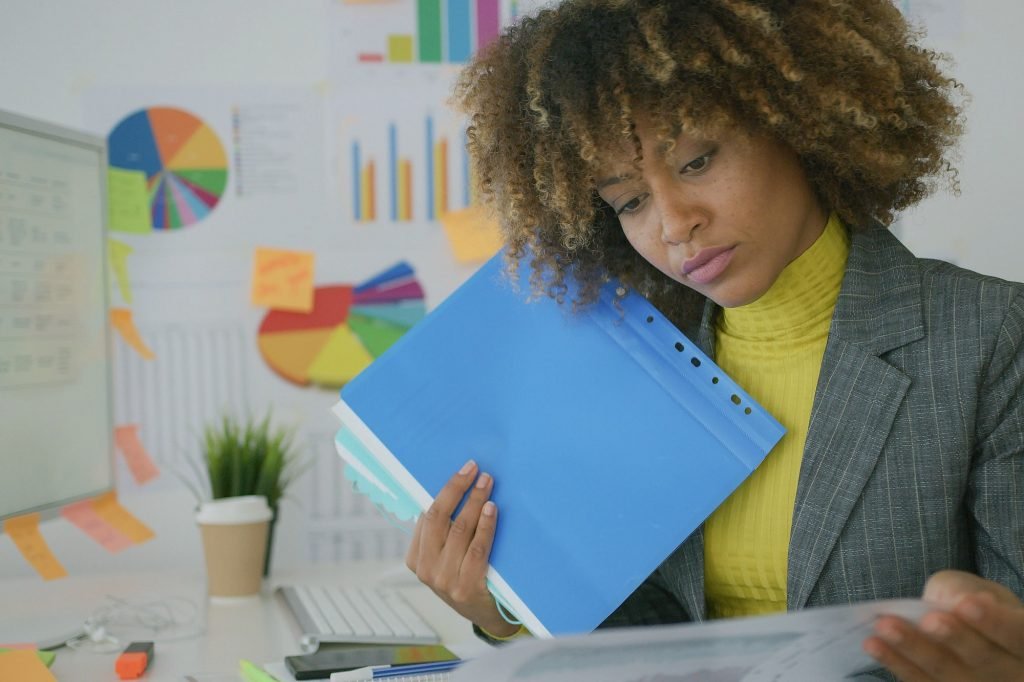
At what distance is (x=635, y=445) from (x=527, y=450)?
0.10 m

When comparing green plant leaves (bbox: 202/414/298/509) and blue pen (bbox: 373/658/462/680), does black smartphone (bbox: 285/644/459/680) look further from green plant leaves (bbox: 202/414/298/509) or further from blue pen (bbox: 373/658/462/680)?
green plant leaves (bbox: 202/414/298/509)

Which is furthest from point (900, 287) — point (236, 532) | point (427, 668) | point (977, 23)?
point (977, 23)

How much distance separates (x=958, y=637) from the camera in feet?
2.00

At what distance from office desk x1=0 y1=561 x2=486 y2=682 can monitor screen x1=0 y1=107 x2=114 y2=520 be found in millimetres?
164

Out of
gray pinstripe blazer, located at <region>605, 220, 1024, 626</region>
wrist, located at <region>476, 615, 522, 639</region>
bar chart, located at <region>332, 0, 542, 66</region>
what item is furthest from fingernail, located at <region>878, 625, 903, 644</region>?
bar chart, located at <region>332, 0, 542, 66</region>

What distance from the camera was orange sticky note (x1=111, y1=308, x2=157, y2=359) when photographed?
175 cm

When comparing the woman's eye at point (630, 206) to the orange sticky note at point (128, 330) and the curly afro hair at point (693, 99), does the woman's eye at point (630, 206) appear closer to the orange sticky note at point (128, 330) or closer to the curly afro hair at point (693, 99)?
the curly afro hair at point (693, 99)

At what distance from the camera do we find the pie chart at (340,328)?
180 cm

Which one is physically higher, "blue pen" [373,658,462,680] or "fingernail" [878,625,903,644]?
"fingernail" [878,625,903,644]

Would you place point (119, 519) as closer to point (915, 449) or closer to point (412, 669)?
point (412, 669)

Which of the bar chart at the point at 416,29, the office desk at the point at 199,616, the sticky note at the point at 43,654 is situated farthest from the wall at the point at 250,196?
the sticky note at the point at 43,654

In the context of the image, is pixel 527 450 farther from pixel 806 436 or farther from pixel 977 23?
pixel 977 23

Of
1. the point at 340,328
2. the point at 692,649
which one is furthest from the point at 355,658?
the point at 340,328

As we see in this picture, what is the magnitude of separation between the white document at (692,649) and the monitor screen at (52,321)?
35.3 inches
